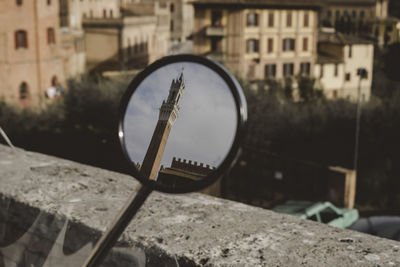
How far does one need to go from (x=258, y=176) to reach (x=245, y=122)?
18.2 meters

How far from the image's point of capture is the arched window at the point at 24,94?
2692 centimetres

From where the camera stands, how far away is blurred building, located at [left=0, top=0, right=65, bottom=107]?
2617cm

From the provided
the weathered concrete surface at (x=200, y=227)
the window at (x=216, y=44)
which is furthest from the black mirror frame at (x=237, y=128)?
the window at (x=216, y=44)

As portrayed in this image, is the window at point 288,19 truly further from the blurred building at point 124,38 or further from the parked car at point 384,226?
the parked car at point 384,226

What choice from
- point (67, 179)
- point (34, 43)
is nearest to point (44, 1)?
point (34, 43)

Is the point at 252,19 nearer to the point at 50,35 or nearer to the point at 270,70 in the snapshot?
the point at 270,70

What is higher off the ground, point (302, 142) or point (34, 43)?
point (34, 43)

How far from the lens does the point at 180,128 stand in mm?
1002

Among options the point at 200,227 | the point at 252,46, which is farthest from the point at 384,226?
the point at 252,46

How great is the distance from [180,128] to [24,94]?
28.0 m

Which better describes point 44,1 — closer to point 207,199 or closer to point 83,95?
point 83,95

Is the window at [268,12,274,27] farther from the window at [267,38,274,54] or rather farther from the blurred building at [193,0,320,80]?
the window at [267,38,274,54]

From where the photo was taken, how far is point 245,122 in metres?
0.92

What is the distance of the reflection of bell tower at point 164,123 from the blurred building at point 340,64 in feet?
89.6
